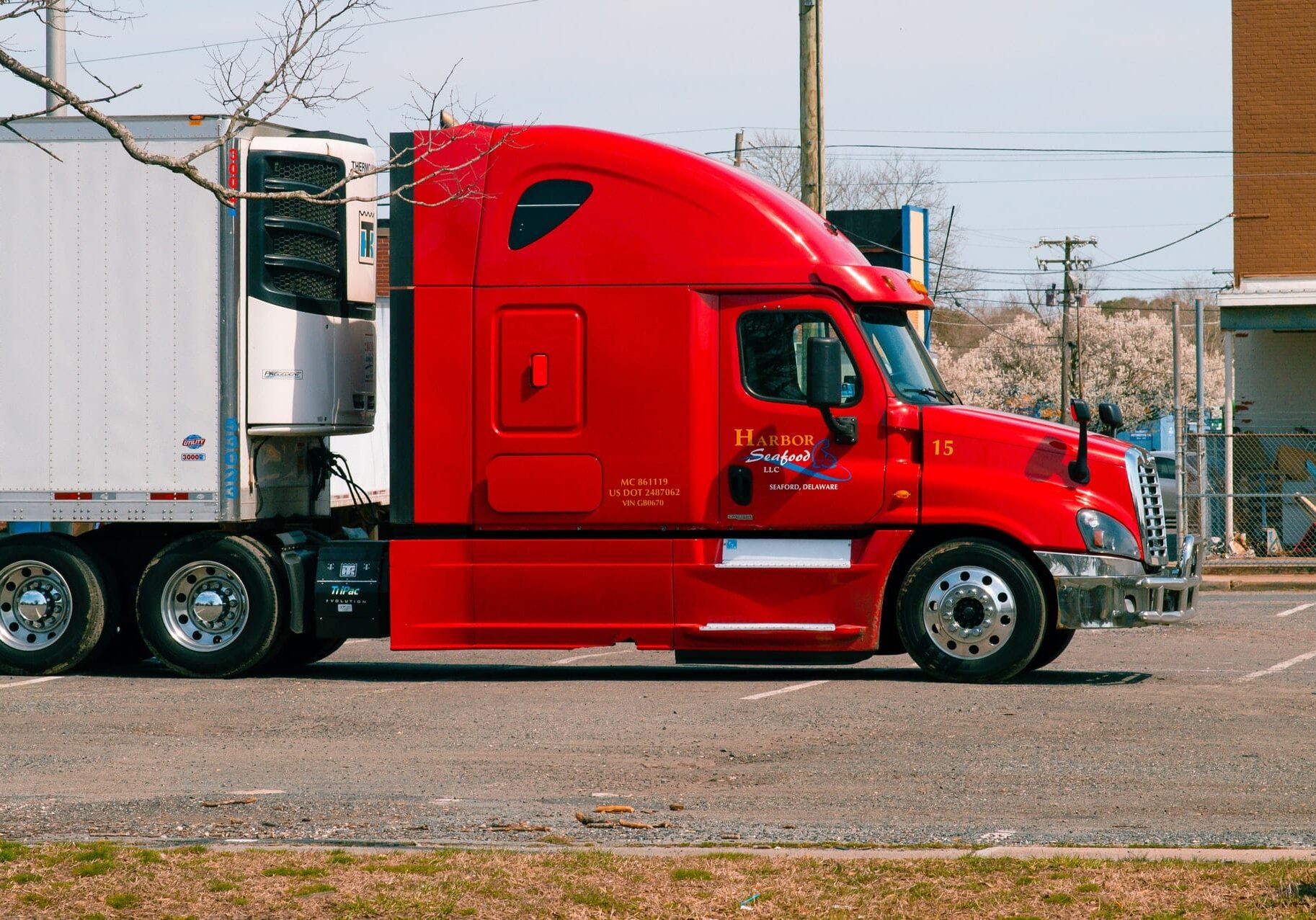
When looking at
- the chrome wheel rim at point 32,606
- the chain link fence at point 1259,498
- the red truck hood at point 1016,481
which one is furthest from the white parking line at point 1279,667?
the chain link fence at point 1259,498

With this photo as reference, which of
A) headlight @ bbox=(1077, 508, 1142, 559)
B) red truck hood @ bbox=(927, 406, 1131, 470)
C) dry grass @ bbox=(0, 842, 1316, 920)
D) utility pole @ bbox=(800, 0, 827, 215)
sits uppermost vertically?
utility pole @ bbox=(800, 0, 827, 215)

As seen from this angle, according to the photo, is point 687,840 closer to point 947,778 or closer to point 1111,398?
point 947,778

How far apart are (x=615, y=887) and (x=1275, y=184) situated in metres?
25.1

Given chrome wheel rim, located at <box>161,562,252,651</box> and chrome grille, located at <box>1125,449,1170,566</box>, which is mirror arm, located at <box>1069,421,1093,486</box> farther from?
chrome wheel rim, located at <box>161,562,252,651</box>

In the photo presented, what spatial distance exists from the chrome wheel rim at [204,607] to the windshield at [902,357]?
4.92 metres

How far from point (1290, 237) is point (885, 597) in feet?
62.7

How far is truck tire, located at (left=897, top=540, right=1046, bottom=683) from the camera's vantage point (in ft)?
38.6

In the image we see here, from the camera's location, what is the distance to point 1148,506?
1202cm

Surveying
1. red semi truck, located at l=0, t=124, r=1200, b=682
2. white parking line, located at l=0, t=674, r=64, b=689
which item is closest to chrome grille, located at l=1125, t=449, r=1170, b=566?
red semi truck, located at l=0, t=124, r=1200, b=682

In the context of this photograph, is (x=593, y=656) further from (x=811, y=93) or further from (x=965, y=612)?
(x=811, y=93)

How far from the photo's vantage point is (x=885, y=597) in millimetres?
12062

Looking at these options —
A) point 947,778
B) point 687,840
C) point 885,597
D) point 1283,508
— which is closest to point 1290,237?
point 1283,508

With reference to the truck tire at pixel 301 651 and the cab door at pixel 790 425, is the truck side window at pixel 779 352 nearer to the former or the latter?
the cab door at pixel 790 425

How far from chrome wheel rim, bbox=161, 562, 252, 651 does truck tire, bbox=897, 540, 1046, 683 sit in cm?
482
